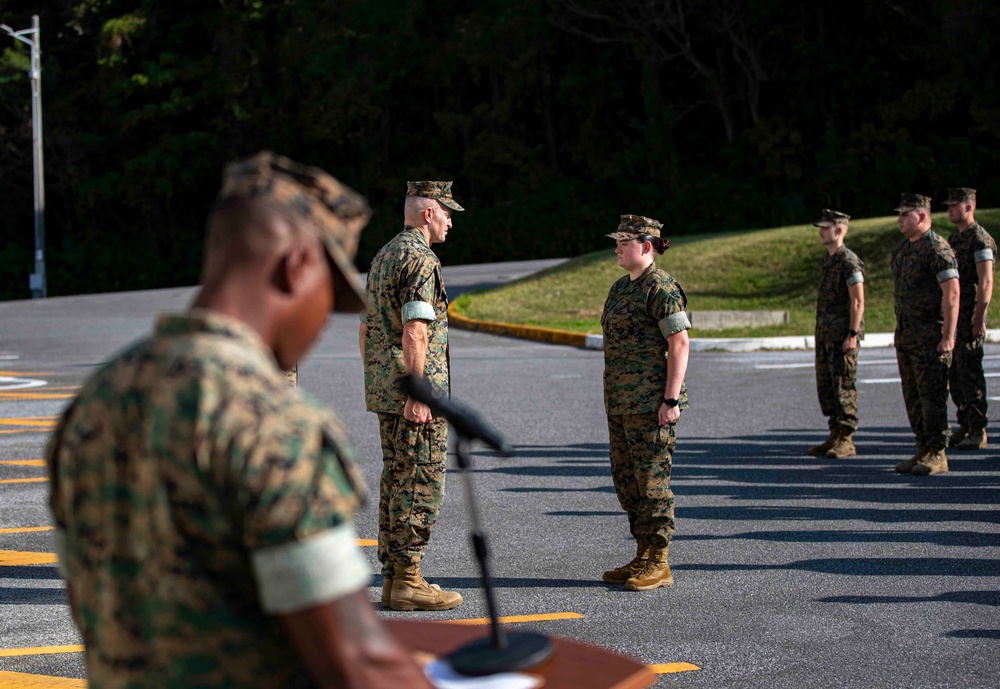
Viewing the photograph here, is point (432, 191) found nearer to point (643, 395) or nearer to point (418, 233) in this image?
point (418, 233)

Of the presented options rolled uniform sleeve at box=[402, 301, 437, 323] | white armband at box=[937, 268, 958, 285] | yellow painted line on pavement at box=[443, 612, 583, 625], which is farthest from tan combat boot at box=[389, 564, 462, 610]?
white armband at box=[937, 268, 958, 285]

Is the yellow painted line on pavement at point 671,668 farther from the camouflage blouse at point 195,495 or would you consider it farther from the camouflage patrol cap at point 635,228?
the camouflage blouse at point 195,495

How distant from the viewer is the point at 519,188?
43156mm

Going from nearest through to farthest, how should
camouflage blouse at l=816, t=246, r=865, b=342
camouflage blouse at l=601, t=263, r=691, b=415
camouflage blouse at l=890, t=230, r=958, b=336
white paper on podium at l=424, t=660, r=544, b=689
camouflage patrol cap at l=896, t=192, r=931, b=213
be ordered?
white paper on podium at l=424, t=660, r=544, b=689 < camouflage blouse at l=601, t=263, r=691, b=415 < camouflage blouse at l=890, t=230, r=958, b=336 < camouflage patrol cap at l=896, t=192, r=931, b=213 < camouflage blouse at l=816, t=246, r=865, b=342

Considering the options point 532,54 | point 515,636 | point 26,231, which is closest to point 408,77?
point 532,54

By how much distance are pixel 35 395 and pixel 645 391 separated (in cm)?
969

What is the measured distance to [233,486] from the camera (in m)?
1.90

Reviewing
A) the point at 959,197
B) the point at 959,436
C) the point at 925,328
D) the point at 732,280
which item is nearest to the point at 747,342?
the point at 732,280

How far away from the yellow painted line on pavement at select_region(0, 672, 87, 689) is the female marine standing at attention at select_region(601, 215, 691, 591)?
283cm

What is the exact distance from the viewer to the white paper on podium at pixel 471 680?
2.32m

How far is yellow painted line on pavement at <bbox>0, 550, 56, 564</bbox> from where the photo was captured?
289 inches

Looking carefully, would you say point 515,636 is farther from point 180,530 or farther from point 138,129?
point 138,129

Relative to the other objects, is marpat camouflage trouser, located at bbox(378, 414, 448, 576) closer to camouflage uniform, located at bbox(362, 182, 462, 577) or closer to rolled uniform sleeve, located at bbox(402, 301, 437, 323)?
camouflage uniform, located at bbox(362, 182, 462, 577)

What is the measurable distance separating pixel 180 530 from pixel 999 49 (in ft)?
123
